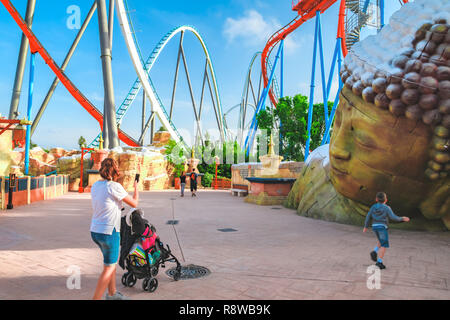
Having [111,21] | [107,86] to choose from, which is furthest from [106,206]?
[111,21]

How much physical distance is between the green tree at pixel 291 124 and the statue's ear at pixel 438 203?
20.7 meters

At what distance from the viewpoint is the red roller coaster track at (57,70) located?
21156 mm

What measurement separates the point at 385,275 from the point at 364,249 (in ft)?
5.19

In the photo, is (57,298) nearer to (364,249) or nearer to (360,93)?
(364,249)

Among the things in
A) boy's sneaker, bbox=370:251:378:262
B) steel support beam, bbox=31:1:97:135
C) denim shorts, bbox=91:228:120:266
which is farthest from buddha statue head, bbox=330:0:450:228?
steel support beam, bbox=31:1:97:135

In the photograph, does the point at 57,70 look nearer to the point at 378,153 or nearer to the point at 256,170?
the point at 256,170

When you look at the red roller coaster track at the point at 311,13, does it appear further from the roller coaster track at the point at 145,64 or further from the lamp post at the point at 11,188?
the lamp post at the point at 11,188

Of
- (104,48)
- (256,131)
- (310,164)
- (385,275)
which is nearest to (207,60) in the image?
(256,131)

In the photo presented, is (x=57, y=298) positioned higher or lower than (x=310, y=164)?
lower

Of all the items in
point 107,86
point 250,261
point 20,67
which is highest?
point 20,67

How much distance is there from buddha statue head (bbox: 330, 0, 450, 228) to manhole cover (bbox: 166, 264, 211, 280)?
15.2 ft

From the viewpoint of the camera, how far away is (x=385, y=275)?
13.8 ft

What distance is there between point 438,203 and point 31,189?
14155 mm

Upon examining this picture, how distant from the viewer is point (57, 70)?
25.9 metres
